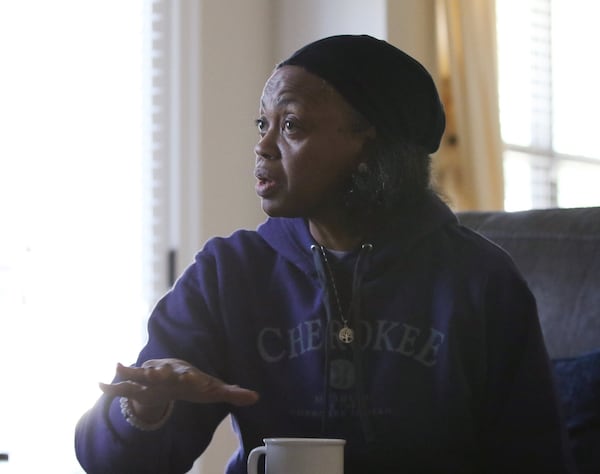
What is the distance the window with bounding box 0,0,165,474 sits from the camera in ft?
9.04

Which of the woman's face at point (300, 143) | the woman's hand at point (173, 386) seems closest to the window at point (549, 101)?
the woman's face at point (300, 143)

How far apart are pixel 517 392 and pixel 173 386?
51 centimetres

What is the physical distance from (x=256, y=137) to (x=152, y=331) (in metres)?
1.90

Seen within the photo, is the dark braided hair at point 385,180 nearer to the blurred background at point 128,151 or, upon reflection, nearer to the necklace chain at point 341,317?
the necklace chain at point 341,317

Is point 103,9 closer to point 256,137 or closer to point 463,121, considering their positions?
point 256,137

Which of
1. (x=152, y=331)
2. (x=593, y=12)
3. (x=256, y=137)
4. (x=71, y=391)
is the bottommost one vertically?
(x=71, y=391)

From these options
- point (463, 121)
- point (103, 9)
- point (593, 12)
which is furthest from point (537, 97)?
point (103, 9)

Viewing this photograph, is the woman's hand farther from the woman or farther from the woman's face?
the woman's face

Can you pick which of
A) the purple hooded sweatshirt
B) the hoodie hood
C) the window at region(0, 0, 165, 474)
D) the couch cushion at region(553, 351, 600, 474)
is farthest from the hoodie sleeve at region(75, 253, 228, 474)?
the window at region(0, 0, 165, 474)

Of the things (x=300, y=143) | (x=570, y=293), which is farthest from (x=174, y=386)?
(x=570, y=293)

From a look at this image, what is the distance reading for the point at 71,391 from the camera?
2.81 metres

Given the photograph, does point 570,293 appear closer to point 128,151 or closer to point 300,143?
point 300,143

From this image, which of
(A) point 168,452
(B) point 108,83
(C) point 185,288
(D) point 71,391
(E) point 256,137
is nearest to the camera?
(A) point 168,452

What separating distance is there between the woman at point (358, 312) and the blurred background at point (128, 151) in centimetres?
116
